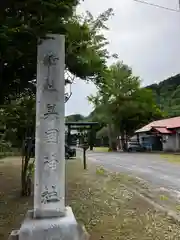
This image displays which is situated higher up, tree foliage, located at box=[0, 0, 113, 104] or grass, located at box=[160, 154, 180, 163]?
tree foliage, located at box=[0, 0, 113, 104]

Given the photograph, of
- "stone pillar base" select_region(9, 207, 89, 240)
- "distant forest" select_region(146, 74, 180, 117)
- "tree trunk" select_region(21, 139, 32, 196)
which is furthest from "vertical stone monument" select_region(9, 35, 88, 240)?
"distant forest" select_region(146, 74, 180, 117)

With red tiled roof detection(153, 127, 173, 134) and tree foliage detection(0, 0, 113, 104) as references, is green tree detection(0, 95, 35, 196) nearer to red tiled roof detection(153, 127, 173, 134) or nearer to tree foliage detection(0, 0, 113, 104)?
tree foliage detection(0, 0, 113, 104)

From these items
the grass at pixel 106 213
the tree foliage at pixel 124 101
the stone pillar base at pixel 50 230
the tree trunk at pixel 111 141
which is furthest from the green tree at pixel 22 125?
the tree trunk at pixel 111 141

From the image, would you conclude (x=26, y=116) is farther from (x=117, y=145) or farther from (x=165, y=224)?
(x=117, y=145)

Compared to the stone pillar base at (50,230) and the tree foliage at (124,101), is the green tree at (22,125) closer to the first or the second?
the stone pillar base at (50,230)

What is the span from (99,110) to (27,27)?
33.4 metres

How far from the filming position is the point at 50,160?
3932 millimetres

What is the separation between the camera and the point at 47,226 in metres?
3.71

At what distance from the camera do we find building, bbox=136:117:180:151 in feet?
104

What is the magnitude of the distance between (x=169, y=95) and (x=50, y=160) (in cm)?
4494

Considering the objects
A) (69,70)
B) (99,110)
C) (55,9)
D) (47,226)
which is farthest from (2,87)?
(99,110)

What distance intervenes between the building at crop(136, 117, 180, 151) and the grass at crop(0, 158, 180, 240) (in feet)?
76.0

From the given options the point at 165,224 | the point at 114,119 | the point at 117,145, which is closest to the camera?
the point at 165,224

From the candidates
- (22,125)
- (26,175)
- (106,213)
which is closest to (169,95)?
(26,175)
